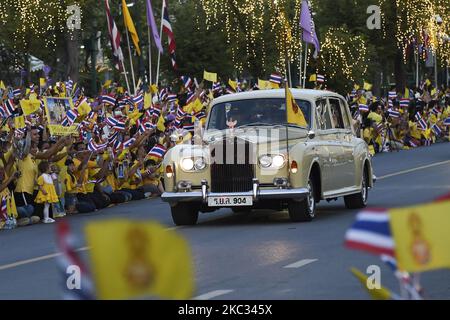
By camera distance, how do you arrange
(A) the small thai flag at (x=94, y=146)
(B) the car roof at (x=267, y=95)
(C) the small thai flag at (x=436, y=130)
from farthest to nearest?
1. (C) the small thai flag at (x=436, y=130)
2. (A) the small thai flag at (x=94, y=146)
3. (B) the car roof at (x=267, y=95)

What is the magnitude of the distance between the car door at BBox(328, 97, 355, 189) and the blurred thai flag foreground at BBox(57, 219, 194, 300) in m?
15.4

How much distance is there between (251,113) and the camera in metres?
19.2

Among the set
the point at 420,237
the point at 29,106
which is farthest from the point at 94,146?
the point at 420,237

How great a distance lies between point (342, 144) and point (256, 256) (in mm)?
6025

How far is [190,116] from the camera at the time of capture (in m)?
32.6

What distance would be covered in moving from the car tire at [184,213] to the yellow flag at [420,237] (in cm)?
1401

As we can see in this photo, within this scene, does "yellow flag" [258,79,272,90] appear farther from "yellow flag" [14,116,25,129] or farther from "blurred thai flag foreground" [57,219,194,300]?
"blurred thai flag foreground" [57,219,194,300]

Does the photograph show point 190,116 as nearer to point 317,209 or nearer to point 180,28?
point 317,209

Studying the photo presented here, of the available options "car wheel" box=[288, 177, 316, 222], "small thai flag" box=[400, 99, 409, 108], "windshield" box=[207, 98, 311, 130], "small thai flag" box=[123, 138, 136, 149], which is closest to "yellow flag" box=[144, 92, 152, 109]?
"small thai flag" box=[123, 138, 136, 149]

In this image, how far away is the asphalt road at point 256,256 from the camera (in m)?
11.5

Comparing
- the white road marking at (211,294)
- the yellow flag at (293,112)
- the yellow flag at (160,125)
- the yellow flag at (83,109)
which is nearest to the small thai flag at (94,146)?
the yellow flag at (83,109)

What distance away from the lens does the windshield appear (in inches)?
752

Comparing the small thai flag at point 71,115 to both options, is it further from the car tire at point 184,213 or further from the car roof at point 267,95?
the car tire at point 184,213
